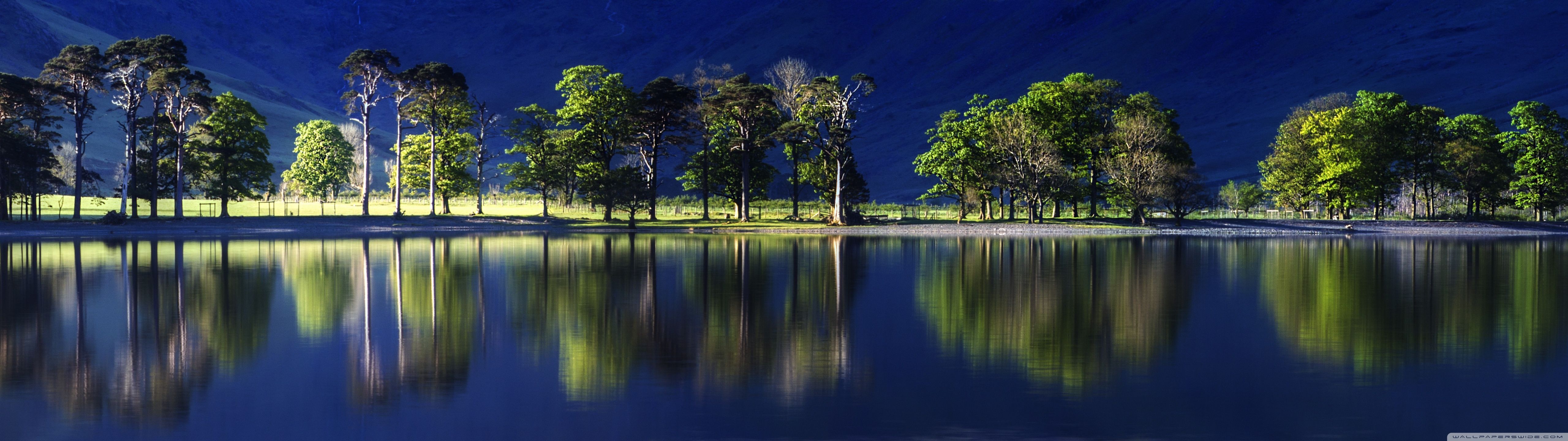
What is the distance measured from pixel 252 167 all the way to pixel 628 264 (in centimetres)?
5457

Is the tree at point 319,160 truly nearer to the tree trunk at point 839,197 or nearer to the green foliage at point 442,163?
the green foliage at point 442,163

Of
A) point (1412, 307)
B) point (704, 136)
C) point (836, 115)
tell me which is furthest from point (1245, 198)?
point (1412, 307)

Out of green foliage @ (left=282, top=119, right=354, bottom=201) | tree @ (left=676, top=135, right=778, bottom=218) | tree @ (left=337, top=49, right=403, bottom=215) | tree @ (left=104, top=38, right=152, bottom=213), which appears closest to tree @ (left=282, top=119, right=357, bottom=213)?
green foliage @ (left=282, top=119, right=354, bottom=201)

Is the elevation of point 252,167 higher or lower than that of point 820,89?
lower

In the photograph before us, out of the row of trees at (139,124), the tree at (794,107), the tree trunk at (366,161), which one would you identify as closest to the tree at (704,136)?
the tree at (794,107)

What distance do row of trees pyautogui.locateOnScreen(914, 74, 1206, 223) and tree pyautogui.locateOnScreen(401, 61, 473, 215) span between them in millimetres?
38166

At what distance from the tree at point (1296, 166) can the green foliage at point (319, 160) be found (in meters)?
94.6

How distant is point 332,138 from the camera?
124250mm

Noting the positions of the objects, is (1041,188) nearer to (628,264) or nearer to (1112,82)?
(1112,82)

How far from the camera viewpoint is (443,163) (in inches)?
3701

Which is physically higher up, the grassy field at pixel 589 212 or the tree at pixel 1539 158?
the tree at pixel 1539 158

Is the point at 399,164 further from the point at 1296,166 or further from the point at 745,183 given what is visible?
the point at 1296,166

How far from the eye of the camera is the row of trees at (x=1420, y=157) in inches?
3477

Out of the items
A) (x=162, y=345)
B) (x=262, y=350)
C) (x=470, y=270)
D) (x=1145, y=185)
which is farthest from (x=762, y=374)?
(x=1145, y=185)
